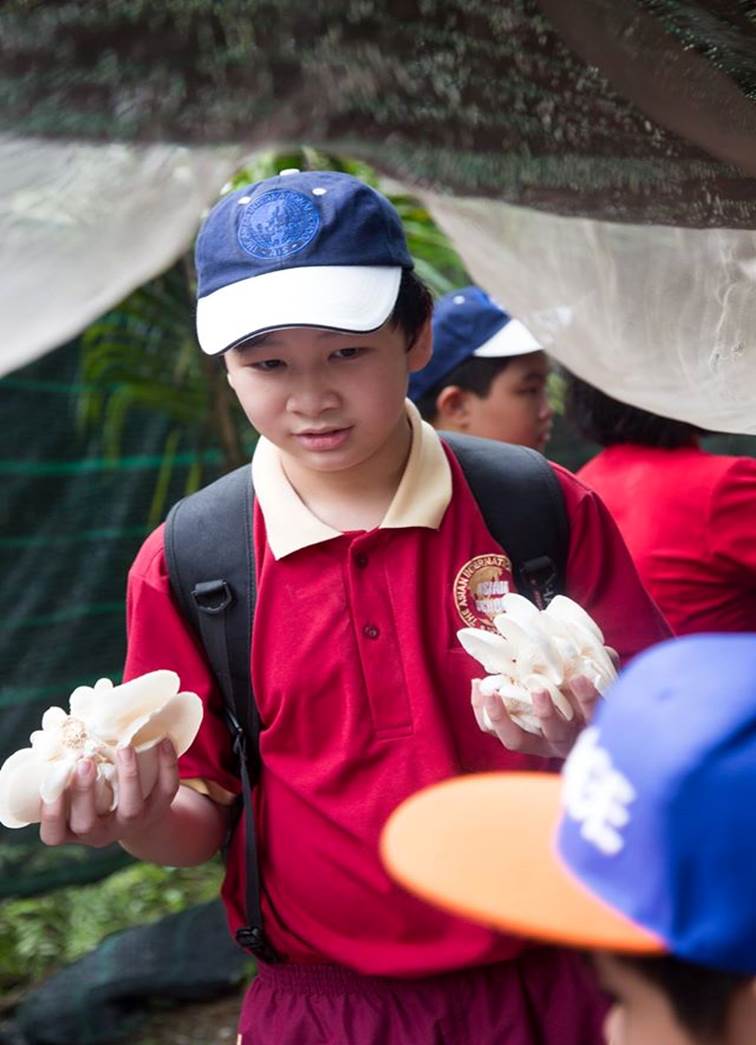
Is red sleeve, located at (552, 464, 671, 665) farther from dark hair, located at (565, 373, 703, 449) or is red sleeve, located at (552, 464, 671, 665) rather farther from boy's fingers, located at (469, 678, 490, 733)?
dark hair, located at (565, 373, 703, 449)

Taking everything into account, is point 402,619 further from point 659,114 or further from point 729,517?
point 729,517

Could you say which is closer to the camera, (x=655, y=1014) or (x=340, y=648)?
(x=655, y=1014)

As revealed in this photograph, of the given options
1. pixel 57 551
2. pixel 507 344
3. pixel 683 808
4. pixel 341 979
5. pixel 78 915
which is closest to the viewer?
pixel 683 808

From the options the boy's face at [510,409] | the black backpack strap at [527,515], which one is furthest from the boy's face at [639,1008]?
the boy's face at [510,409]

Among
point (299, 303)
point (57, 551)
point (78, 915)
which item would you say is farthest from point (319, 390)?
point (78, 915)

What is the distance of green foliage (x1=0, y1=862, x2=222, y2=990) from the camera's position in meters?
4.63

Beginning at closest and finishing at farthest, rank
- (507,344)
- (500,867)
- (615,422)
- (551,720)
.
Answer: (500,867) → (551,720) → (615,422) → (507,344)

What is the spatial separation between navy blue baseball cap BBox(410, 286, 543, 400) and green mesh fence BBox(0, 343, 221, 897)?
4.90ft

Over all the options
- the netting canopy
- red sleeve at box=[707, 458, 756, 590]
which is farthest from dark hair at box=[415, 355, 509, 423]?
the netting canopy

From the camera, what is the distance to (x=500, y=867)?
1.22 m

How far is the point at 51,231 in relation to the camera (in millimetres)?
1789

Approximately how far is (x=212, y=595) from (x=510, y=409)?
1.58 meters

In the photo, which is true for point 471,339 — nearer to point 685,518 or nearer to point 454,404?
point 454,404

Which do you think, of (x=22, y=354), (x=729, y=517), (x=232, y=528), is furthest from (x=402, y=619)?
(x=729, y=517)
